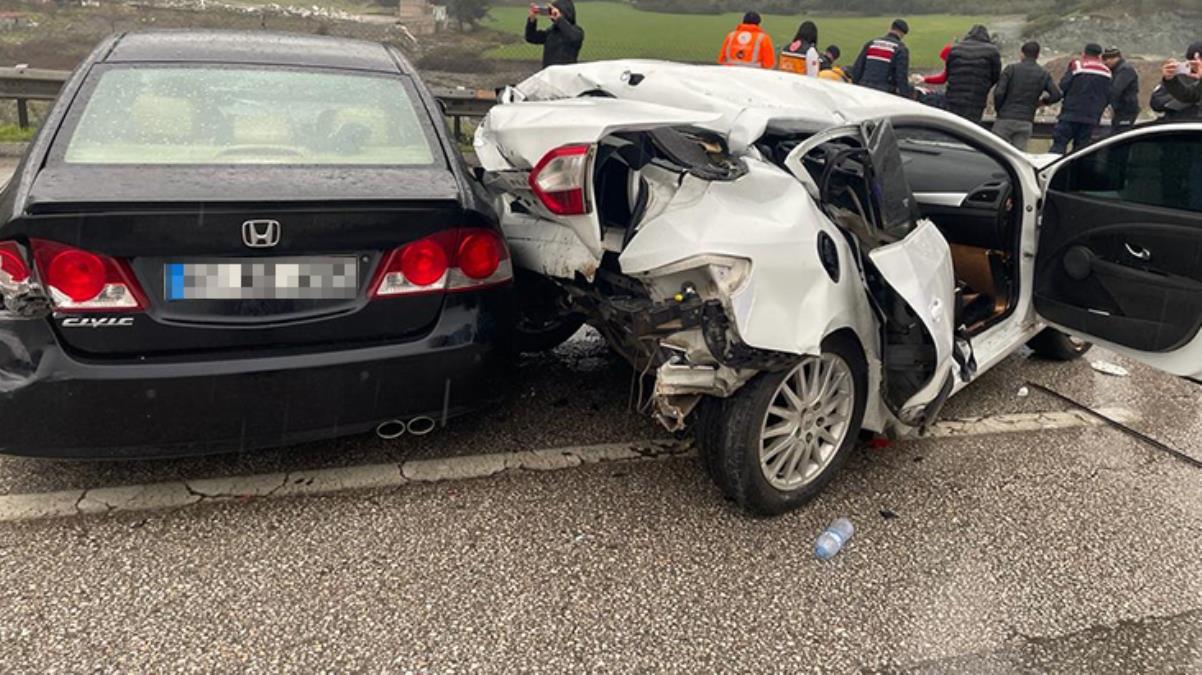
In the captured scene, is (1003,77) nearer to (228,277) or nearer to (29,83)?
(228,277)

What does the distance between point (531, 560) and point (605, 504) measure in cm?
43

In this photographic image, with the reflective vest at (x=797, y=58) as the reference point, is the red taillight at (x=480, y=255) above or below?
below

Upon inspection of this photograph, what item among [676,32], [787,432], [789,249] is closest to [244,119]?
[789,249]

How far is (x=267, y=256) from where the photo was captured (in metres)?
2.41

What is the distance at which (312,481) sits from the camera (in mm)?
2900

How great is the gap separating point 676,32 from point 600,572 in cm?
1465

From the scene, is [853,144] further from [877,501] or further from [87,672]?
[87,672]

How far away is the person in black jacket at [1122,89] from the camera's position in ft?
A: 32.6

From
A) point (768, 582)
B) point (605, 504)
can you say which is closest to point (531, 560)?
point (605, 504)

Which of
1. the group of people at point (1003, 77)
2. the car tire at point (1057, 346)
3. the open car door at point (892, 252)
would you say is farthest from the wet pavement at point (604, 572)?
the group of people at point (1003, 77)

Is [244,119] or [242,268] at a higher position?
[244,119]

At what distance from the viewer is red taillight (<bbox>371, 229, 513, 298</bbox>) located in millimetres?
2607

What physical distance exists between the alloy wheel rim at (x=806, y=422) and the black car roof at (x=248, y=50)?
2141 millimetres

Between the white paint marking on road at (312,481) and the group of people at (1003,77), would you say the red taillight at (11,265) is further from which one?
the group of people at (1003,77)
